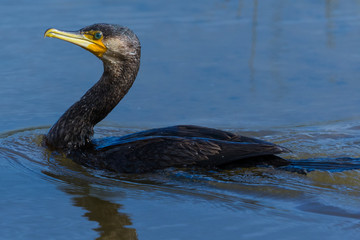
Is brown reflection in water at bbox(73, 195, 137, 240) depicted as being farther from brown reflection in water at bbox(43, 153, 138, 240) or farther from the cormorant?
the cormorant

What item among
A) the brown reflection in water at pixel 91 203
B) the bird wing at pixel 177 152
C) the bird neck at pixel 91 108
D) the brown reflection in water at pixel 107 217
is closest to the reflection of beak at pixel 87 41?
the bird neck at pixel 91 108

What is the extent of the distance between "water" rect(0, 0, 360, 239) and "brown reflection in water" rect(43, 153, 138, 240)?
0.05 ft

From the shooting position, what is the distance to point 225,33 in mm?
9383

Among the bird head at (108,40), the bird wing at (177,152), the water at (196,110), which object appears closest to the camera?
the water at (196,110)

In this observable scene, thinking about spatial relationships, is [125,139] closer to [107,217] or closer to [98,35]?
[98,35]

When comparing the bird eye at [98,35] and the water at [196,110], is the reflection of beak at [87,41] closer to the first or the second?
the bird eye at [98,35]

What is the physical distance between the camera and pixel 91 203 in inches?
211

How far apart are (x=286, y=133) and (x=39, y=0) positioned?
5.09 m

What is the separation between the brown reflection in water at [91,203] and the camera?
15.9 feet

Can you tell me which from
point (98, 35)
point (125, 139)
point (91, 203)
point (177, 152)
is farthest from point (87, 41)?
point (91, 203)

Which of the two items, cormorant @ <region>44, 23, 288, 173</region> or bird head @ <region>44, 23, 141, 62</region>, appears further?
bird head @ <region>44, 23, 141, 62</region>

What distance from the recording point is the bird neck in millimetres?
6332

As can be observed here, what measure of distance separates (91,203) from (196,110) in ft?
7.67

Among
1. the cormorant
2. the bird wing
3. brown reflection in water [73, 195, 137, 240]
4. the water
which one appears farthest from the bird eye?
brown reflection in water [73, 195, 137, 240]
